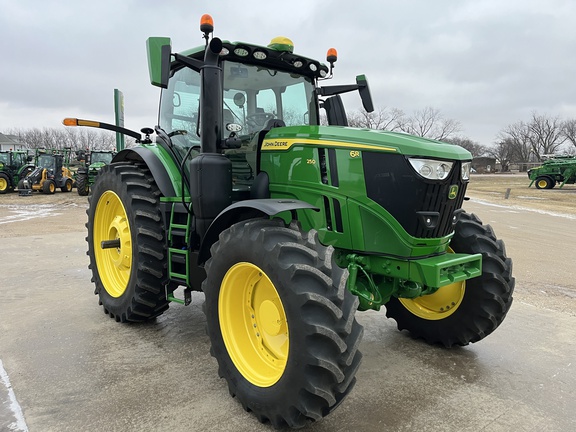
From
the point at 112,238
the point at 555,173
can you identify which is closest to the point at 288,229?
the point at 112,238

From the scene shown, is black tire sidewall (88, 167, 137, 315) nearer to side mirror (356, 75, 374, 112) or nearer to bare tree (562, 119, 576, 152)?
side mirror (356, 75, 374, 112)

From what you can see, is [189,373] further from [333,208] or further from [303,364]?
[333,208]

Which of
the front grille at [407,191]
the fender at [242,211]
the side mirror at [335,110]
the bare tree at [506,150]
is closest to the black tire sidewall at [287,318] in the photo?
the fender at [242,211]

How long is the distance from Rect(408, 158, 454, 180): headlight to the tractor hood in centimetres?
4

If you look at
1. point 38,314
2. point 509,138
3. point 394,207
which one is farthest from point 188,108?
point 509,138

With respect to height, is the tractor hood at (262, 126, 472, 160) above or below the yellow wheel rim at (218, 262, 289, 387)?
above

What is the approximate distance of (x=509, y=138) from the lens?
76812 mm

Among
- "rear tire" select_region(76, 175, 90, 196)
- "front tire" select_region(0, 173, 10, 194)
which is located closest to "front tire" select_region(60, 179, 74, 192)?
"rear tire" select_region(76, 175, 90, 196)

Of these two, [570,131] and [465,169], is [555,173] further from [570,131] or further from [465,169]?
[570,131]

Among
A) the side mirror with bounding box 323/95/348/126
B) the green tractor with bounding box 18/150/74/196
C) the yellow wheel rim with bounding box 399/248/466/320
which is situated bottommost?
the yellow wheel rim with bounding box 399/248/466/320

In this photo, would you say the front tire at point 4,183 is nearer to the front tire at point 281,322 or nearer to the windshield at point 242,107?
the windshield at point 242,107

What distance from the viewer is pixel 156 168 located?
4.10 m

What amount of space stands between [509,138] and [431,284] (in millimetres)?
84005

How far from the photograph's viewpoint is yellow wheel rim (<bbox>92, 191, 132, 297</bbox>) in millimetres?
4344
